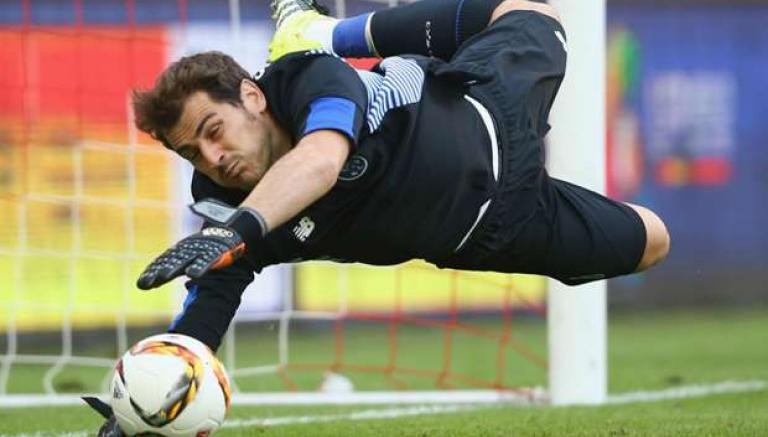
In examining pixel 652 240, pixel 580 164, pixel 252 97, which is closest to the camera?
pixel 252 97

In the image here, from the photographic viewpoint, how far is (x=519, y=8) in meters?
5.39

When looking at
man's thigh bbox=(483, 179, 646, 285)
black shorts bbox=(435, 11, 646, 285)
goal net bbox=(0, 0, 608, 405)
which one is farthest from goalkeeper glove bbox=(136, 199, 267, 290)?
goal net bbox=(0, 0, 608, 405)

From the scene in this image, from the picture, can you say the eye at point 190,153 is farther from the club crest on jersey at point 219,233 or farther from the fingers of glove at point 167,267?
the fingers of glove at point 167,267

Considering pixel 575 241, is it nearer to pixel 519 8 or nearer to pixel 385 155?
pixel 519 8

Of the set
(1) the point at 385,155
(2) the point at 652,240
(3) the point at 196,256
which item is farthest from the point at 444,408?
(3) the point at 196,256

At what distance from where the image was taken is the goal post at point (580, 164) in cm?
660

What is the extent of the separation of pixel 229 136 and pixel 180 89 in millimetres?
200

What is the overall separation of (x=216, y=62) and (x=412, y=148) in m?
0.68

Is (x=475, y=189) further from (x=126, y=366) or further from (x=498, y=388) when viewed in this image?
(x=498, y=388)

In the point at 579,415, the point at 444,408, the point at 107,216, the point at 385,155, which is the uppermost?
the point at 385,155

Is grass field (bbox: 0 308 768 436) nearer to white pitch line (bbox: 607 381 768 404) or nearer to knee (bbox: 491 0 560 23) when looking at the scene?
white pitch line (bbox: 607 381 768 404)

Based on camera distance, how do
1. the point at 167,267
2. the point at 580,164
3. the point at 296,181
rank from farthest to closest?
1. the point at 580,164
2. the point at 296,181
3. the point at 167,267

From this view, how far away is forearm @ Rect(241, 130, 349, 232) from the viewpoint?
3.84 m

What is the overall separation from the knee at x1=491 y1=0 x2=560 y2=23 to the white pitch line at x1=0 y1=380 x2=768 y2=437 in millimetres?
1894
